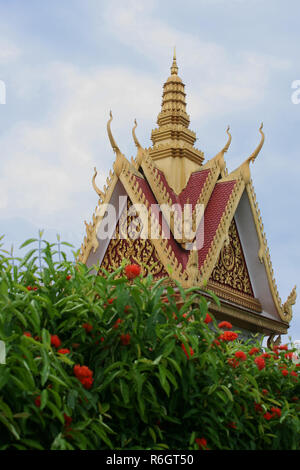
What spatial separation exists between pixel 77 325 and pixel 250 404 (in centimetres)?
136

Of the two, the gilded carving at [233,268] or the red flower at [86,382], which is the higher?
the gilded carving at [233,268]

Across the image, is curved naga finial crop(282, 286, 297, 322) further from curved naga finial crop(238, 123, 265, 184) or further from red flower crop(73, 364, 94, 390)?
red flower crop(73, 364, 94, 390)

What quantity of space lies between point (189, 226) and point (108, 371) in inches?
241

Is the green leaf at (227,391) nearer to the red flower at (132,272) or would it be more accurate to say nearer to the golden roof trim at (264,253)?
the red flower at (132,272)

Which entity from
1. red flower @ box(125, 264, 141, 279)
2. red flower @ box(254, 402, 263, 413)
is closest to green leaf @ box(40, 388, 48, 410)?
red flower @ box(125, 264, 141, 279)

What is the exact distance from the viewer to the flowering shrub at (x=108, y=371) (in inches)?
128

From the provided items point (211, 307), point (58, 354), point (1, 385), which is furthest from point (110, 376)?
point (211, 307)

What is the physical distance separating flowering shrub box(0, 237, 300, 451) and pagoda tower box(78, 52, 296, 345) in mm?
4858

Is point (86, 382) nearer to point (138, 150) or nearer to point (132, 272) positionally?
point (132, 272)

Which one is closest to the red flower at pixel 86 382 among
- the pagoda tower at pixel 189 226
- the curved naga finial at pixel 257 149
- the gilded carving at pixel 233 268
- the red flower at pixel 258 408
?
the red flower at pixel 258 408

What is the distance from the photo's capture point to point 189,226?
9.63 m

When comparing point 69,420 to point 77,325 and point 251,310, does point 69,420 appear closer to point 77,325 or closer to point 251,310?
point 77,325

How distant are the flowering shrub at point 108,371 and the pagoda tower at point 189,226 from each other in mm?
4858

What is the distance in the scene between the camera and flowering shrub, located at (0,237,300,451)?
3244mm
